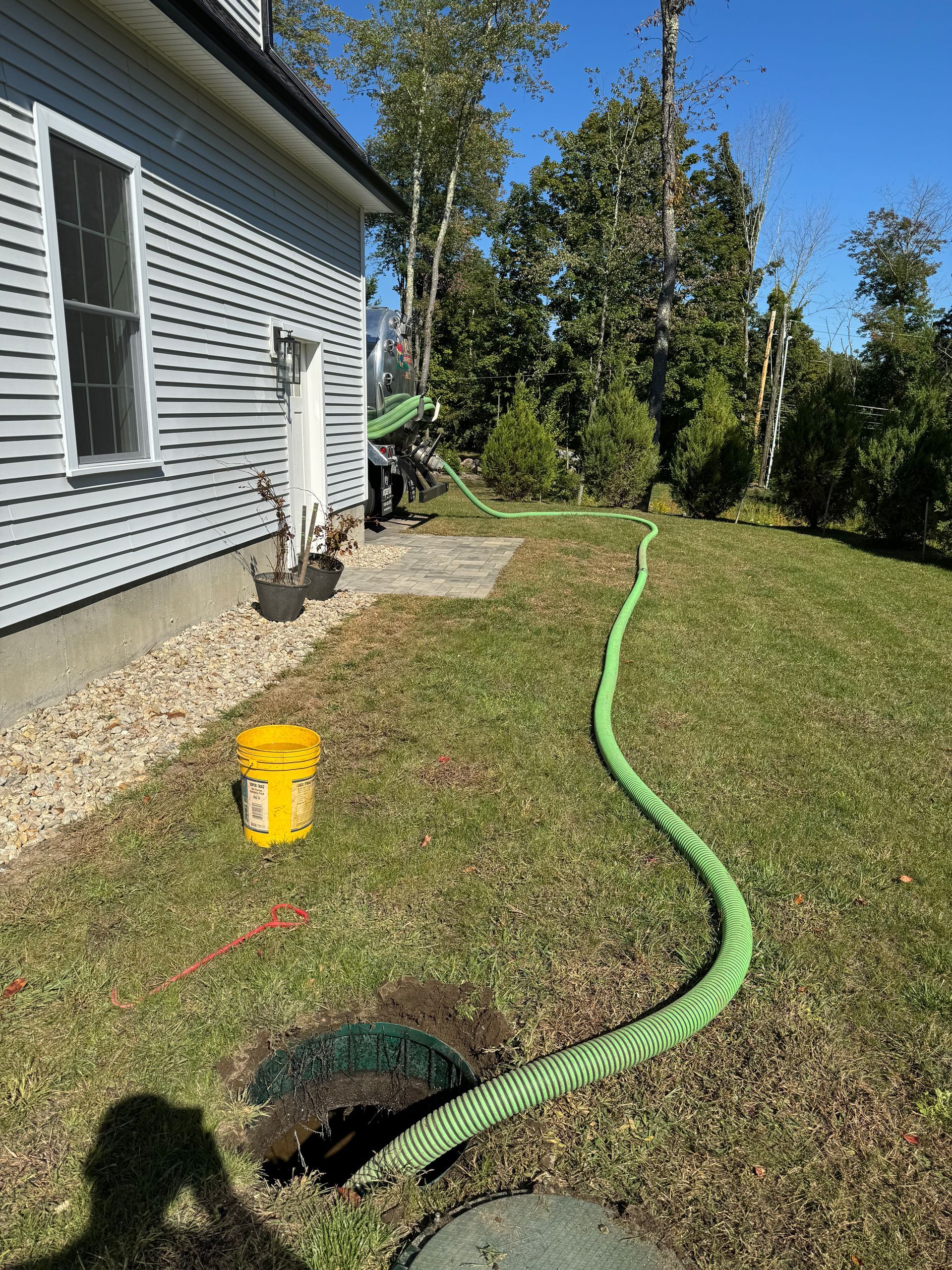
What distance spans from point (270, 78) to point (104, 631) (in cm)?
438

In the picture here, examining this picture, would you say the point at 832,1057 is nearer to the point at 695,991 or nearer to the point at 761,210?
Result: the point at 695,991

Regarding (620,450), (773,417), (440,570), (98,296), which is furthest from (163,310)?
(773,417)

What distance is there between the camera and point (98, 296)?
16.4 feet

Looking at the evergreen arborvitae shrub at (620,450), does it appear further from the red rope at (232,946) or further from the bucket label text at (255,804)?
the red rope at (232,946)

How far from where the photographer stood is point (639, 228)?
73.2 feet

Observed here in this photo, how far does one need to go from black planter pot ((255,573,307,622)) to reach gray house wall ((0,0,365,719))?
1.67ft

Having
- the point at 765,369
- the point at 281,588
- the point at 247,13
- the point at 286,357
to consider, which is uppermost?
the point at 247,13

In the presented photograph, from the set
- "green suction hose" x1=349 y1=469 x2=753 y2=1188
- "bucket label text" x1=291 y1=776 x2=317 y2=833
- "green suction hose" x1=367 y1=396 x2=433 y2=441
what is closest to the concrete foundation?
"bucket label text" x1=291 y1=776 x2=317 y2=833

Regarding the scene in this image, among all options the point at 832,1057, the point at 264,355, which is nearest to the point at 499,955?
the point at 832,1057

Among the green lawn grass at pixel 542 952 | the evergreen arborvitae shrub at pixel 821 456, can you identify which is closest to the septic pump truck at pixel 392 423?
the evergreen arborvitae shrub at pixel 821 456

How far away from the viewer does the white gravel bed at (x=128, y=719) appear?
3684mm

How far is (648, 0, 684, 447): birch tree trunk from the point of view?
651 inches

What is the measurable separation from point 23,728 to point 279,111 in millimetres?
5321

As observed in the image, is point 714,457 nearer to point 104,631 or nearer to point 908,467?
point 908,467
